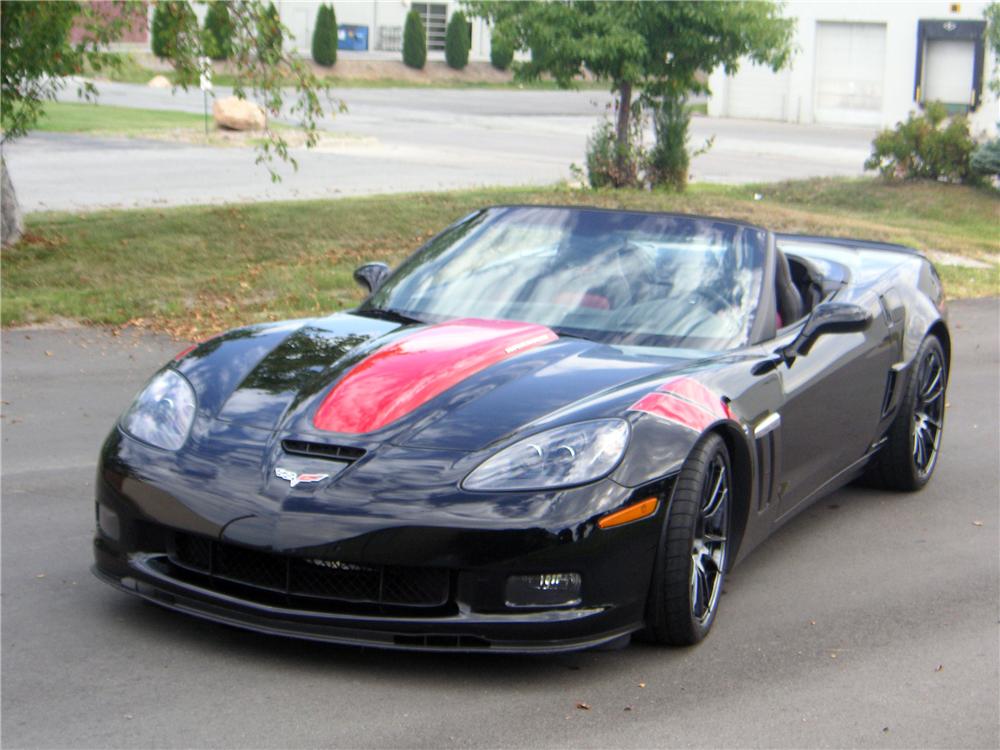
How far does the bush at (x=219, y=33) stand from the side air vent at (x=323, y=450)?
294 inches

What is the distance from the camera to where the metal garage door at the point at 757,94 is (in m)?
46.2

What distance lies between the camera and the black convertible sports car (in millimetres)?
4023

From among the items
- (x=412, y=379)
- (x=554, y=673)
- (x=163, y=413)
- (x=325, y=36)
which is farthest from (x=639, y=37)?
(x=325, y=36)

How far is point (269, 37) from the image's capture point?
11.3 m

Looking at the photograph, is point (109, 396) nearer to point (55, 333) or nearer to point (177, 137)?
point (55, 333)

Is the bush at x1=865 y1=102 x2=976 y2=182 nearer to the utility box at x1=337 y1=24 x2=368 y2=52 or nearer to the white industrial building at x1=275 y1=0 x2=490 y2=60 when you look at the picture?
the white industrial building at x1=275 y1=0 x2=490 y2=60

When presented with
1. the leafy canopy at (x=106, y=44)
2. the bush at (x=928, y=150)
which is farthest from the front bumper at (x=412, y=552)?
the bush at (x=928, y=150)

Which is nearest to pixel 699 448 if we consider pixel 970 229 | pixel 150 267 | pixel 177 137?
pixel 150 267

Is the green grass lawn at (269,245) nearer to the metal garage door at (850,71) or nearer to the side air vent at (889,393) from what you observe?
the side air vent at (889,393)

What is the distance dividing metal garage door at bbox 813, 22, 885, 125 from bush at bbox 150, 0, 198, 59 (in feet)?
119

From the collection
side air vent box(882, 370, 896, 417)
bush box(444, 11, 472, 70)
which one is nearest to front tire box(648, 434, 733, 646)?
side air vent box(882, 370, 896, 417)

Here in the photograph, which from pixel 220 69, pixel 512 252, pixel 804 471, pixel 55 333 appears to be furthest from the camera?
pixel 220 69

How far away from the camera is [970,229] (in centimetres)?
1828

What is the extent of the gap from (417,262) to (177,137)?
2254cm
